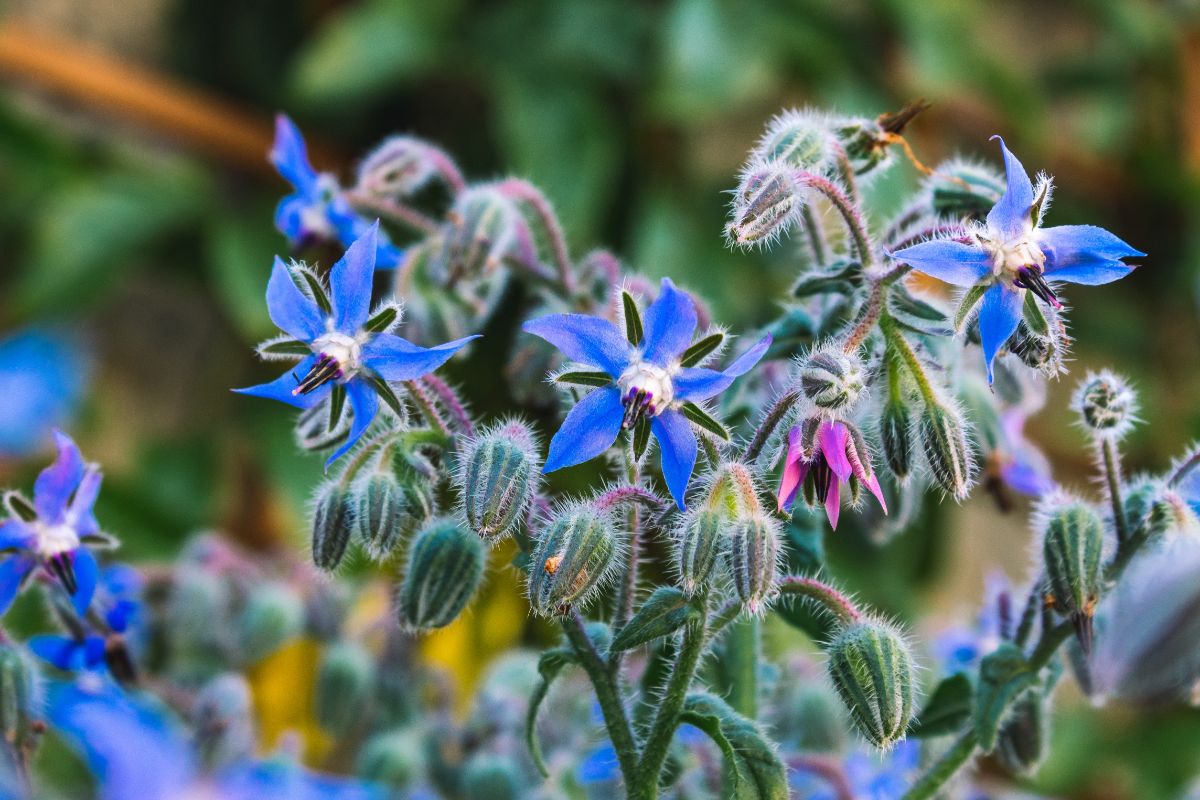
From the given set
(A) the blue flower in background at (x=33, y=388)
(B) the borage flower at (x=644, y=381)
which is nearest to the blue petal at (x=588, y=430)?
(B) the borage flower at (x=644, y=381)

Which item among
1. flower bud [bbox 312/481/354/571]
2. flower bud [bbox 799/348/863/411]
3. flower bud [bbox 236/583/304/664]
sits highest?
flower bud [bbox 236/583/304/664]

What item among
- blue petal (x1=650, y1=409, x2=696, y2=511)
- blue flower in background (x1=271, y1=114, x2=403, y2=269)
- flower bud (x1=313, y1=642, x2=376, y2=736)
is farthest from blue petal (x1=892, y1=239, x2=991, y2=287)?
flower bud (x1=313, y1=642, x2=376, y2=736)

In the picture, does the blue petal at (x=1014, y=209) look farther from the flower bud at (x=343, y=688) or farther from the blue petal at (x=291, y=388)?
the flower bud at (x=343, y=688)

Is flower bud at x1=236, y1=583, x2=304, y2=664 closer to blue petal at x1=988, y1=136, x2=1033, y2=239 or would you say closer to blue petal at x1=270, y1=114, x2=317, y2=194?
blue petal at x1=270, y1=114, x2=317, y2=194

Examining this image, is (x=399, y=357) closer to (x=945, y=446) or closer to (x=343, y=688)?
(x=945, y=446)

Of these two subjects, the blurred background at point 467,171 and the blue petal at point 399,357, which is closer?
the blue petal at point 399,357

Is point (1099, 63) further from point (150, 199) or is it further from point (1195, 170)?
point (150, 199)

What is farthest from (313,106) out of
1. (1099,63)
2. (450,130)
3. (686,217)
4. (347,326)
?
(347,326)
